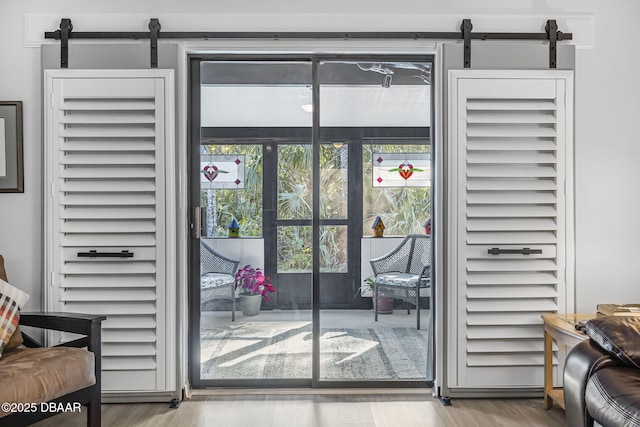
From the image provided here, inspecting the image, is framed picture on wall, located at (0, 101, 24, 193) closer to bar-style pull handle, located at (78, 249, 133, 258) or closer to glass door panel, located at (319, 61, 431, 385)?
bar-style pull handle, located at (78, 249, 133, 258)

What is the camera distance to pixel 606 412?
186 centimetres

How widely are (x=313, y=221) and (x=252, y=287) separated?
21.7 inches

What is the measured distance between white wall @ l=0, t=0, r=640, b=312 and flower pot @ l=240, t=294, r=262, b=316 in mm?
1159

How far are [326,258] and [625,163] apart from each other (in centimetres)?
184

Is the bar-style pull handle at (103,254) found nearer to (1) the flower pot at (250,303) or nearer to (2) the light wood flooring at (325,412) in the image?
(1) the flower pot at (250,303)

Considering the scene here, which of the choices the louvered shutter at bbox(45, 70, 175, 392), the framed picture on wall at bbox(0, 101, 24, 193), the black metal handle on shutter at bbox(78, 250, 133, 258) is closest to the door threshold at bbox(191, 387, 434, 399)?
the louvered shutter at bbox(45, 70, 175, 392)

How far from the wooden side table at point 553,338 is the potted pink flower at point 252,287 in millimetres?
1580

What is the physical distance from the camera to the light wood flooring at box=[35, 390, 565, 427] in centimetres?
277

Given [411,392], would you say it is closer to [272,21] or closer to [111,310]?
[111,310]

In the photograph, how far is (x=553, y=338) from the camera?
2.96 meters

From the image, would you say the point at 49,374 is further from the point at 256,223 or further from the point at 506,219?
the point at 506,219

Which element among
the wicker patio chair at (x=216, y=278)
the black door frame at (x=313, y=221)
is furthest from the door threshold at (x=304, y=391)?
the wicker patio chair at (x=216, y=278)

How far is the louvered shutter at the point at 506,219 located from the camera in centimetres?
304

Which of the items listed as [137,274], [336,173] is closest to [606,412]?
[336,173]
